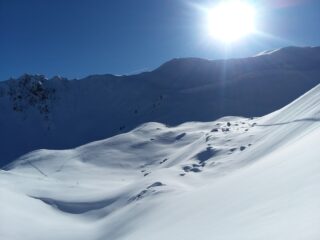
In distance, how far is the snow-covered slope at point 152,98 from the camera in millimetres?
63656

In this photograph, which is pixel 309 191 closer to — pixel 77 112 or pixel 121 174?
pixel 121 174

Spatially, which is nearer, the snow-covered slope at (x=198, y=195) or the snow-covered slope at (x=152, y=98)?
the snow-covered slope at (x=198, y=195)

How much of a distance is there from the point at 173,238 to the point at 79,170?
23.8 metres

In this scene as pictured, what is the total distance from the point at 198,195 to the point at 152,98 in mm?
62178

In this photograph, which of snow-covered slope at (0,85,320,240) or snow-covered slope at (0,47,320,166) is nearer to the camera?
snow-covered slope at (0,85,320,240)

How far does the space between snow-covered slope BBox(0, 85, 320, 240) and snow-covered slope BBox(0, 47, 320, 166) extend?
1260 inches

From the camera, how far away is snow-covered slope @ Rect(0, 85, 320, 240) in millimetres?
6082

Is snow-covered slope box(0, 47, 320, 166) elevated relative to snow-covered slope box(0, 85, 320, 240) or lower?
elevated

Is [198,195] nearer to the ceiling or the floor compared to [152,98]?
nearer to the floor

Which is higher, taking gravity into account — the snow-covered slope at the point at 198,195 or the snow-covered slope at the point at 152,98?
the snow-covered slope at the point at 152,98

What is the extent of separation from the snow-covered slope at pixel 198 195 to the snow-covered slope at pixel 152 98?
3201cm

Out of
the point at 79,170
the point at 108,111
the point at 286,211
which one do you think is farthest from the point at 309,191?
the point at 108,111

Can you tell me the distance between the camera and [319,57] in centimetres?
7631

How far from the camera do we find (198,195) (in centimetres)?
1187
